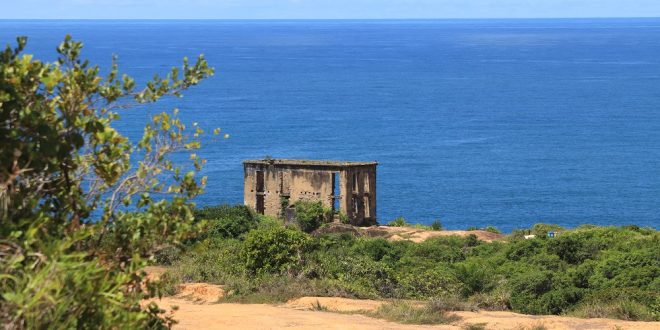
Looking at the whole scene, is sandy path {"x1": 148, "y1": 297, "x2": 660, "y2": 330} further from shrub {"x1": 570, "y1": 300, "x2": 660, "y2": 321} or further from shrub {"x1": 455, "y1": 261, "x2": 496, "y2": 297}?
shrub {"x1": 455, "y1": 261, "x2": 496, "y2": 297}

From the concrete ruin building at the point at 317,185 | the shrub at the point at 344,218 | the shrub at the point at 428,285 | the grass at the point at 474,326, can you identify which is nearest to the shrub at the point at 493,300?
the shrub at the point at 428,285

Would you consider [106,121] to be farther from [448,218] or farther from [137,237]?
[448,218]

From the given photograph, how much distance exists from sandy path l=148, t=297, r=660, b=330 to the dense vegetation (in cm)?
80

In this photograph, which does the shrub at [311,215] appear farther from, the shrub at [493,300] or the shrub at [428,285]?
the shrub at [493,300]

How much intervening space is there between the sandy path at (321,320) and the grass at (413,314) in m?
0.22

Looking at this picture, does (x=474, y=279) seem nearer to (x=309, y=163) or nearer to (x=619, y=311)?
(x=619, y=311)

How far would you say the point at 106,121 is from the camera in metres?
8.84

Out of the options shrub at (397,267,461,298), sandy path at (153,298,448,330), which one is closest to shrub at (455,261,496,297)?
shrub at (397,267,461,298)

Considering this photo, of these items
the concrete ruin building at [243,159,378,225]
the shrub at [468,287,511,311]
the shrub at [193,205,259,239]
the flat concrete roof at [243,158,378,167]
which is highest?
the flat concrete roof at [243,158,378,167]

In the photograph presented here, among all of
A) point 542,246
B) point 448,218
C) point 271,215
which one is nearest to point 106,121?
point 542,246

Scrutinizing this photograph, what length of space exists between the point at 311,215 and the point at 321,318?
88.7 feet

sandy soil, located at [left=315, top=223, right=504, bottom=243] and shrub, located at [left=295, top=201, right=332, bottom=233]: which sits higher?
shrub, located at [left=295, top=201, right=332, bottom=233]

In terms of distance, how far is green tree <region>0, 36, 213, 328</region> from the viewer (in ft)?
24.9

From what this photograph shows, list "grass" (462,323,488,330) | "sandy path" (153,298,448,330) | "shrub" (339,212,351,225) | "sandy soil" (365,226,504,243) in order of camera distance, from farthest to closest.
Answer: "shrub" (339,212,351,225) < "sandy soil" (365,226,504,243) < "grass" (462,323,488,330) < "sandy path" (153,298,448,330)
